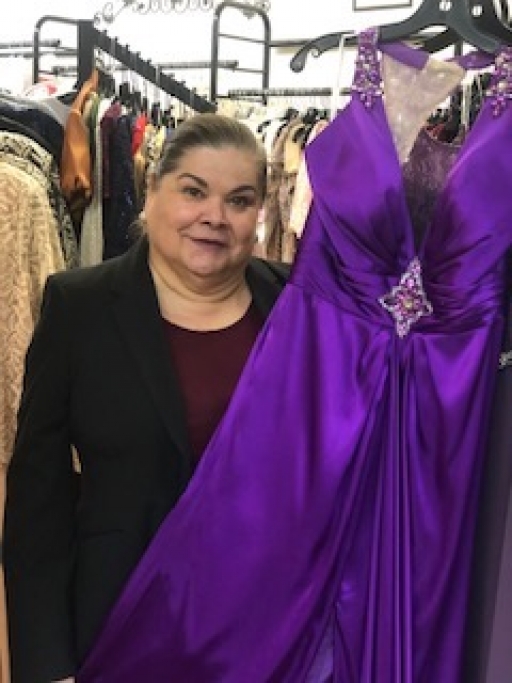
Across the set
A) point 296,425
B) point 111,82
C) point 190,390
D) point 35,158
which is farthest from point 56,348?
point 111,82

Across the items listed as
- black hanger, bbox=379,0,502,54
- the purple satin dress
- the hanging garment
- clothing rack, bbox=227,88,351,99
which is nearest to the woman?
the purple satin dress

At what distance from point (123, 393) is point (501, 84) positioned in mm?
567

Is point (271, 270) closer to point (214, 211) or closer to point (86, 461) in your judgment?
point (214, 211)

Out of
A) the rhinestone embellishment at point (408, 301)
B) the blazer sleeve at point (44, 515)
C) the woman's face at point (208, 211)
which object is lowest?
the blazer sleeve at point (44, 515)

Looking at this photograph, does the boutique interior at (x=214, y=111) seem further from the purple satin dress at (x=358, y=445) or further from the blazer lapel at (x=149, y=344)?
the blazer lapel at (x=149, y=344)

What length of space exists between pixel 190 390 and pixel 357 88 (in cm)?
42

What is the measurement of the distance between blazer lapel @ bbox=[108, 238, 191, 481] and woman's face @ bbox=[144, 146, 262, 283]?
0.06 meters


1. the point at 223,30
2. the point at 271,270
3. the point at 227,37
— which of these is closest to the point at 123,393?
the point at 271,270

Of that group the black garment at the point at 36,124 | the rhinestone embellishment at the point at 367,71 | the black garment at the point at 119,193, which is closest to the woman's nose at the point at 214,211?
the rhinestone embellishment at the point at 367,71

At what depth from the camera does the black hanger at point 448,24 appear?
100 centimetres

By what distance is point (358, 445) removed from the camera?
3.25 feet

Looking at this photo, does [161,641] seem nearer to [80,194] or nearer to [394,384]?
[394,384]

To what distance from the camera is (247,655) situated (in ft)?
3.40

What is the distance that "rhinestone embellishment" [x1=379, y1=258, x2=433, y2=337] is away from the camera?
98 cm
